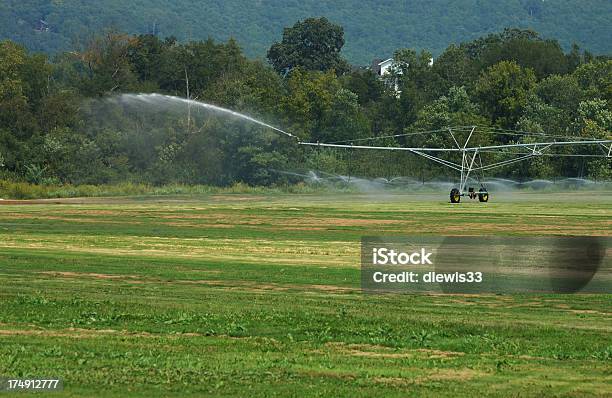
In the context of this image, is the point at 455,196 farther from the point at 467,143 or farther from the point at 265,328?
the point at 265,328

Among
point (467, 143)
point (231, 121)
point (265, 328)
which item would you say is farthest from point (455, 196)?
point (265, 328)

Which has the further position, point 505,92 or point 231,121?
point 505,92

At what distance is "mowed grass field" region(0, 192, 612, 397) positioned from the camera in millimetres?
17359

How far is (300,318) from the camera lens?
945 inches

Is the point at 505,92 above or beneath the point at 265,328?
above

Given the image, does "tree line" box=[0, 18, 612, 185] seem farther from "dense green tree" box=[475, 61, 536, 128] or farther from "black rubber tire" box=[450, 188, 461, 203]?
"black rubber tire" box=[450, 188, 461, 203]

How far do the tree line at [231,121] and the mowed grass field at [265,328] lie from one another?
224 ft

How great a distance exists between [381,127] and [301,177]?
37.0 metres

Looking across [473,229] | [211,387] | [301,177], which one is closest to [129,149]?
[301,177]

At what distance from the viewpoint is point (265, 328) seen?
74.3 ft

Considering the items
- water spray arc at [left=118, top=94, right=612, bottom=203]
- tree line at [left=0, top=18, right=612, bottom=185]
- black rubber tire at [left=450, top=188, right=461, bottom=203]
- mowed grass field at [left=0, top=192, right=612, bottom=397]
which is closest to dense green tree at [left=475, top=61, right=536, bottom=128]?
tree line at [left=0, top=18, right=612, bottom=185]

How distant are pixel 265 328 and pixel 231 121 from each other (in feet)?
317

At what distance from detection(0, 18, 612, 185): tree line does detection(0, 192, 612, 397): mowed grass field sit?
68.4 m

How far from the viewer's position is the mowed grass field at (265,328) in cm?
1736
